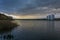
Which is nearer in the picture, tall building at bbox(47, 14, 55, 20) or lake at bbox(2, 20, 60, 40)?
tall building at bbox(47, 14, 55, 20)

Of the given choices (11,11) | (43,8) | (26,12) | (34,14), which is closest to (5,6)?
(11,11)

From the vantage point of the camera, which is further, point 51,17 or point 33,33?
point 33,33

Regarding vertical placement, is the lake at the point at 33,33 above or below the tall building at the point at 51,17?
below

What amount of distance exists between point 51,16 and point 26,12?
1.92 m

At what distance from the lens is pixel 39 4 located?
8320mm

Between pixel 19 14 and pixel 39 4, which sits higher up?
pixel 39 4

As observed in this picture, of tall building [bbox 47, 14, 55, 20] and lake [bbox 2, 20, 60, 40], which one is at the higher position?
tall building [bbox 47, 14, 55, 20]

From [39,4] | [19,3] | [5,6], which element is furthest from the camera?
[39,4]

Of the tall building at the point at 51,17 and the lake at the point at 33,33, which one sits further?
the lake at the point at 33,33

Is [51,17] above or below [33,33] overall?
above

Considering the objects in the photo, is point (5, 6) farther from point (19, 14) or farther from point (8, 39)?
point (8, 39)

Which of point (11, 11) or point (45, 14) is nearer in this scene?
point (11, 11)

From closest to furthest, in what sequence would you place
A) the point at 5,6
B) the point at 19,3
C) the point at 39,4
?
1. the point at 5,6
2. the point at 19,3
3. the point at 39,4

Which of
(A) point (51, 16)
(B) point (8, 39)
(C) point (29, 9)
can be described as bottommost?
(B) point (8, 39)
